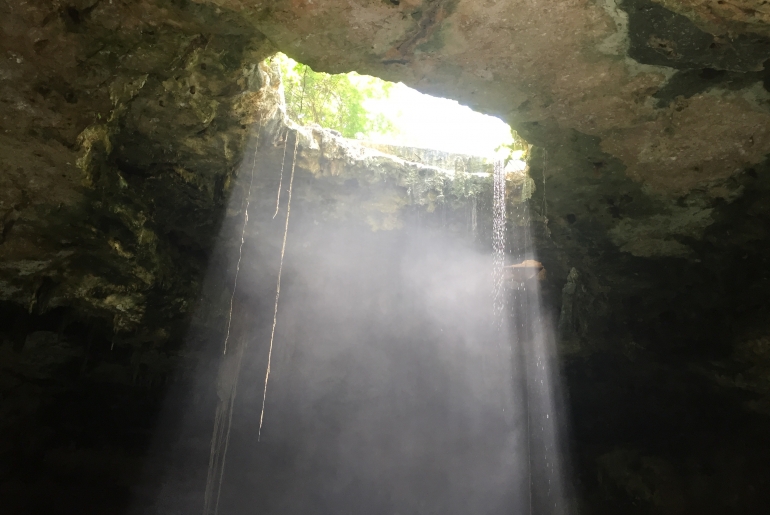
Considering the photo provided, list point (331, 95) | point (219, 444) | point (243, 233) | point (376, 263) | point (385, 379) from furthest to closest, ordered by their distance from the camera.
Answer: point (385, 379) < point (219, 444) < point (376, 263) < point (331, 95) < point (243, 233)

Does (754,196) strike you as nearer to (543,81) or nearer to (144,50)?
(543,81)

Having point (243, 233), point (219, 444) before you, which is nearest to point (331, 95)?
point (243, 233)

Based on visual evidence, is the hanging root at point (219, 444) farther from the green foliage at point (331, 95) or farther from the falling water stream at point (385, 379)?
the green foliage at point (331, 95)

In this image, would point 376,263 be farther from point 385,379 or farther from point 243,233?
point 385,379

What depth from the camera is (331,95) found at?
8.87m

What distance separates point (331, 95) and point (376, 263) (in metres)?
3.31

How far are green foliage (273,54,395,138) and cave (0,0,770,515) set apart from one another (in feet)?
5.91

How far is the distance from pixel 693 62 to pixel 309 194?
5325 millimetres

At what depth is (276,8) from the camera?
3.68 metres

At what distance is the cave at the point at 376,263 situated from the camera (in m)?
4.02

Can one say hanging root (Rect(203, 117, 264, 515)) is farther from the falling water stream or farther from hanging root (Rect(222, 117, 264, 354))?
hanging root (Rect(222, 117, 264, 354))

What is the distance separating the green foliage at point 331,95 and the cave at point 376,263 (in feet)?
5.91

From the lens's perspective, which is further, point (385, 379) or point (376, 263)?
point (385, 379)

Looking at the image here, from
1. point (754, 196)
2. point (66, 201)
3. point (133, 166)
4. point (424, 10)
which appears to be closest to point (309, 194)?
point (133, 166)
